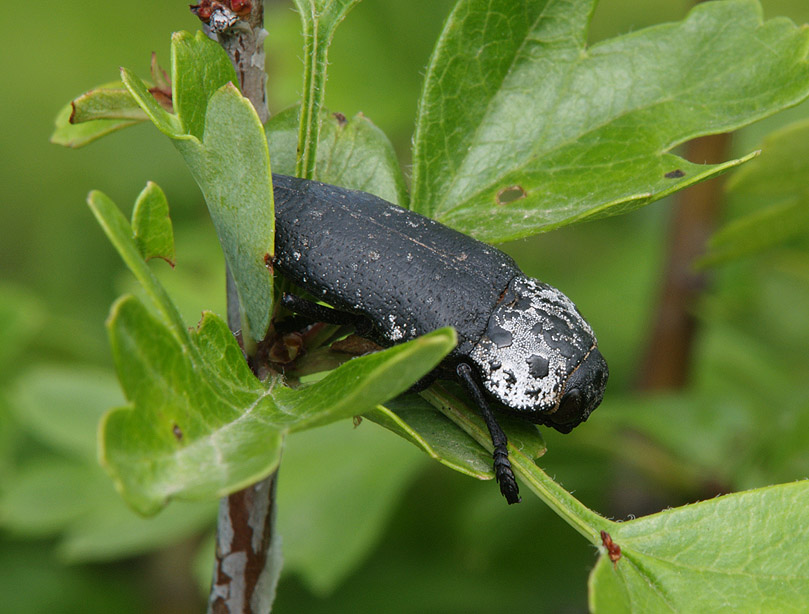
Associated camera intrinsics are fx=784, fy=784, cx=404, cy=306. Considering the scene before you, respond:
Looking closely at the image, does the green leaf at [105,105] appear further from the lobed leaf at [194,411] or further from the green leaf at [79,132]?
the lobed leaf at [194,411]

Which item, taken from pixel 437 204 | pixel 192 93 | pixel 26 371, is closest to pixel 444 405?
pixel 437 204

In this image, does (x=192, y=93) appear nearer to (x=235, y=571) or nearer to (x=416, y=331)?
(x=416, y=331)

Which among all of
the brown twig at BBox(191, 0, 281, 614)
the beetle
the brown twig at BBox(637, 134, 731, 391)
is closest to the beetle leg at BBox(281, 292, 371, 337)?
the beetle

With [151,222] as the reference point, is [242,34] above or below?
above

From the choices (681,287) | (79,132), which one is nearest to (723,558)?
(79,132)

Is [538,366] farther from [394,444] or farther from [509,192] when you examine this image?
[394,444]

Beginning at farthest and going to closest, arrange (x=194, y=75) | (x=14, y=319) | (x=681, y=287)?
(x=14, y=319), (x=681, y=287), (x=194, y=75)

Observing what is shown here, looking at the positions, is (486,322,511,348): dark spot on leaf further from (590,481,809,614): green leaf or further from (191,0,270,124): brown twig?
(191,0,270,124): brown twig
